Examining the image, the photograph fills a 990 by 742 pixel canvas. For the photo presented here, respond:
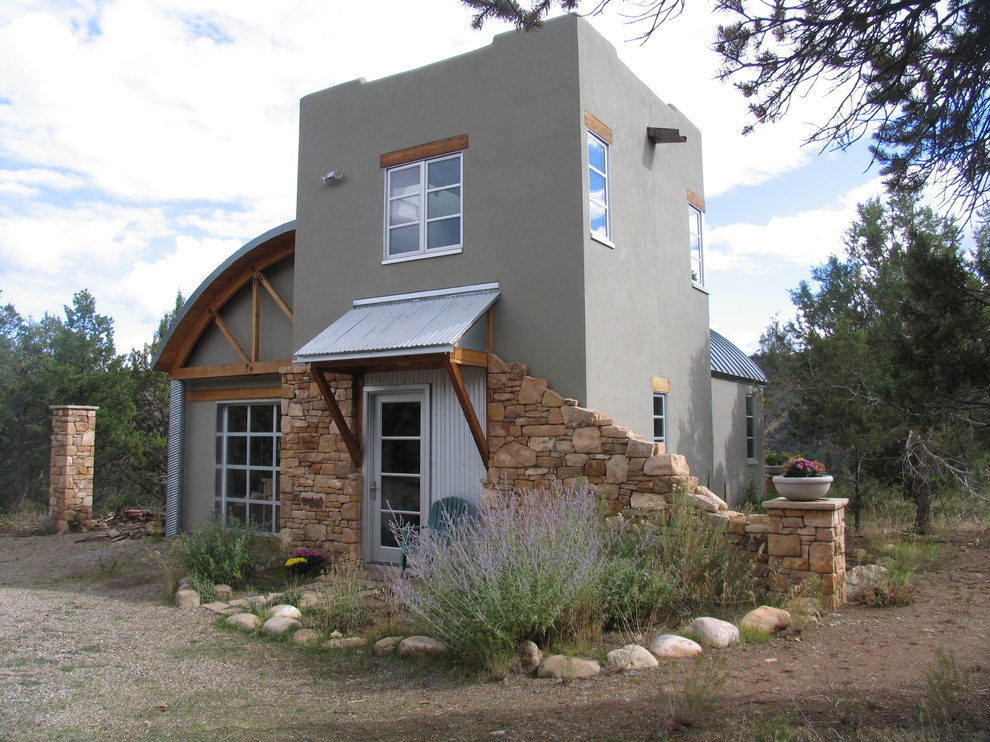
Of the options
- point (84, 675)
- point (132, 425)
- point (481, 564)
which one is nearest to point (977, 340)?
point (481, 564)

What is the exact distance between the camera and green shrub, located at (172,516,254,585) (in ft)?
29.3

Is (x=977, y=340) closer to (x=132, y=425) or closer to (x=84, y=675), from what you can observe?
(x=84, y=675)

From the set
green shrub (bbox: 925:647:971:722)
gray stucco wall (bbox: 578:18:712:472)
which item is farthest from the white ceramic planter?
green shrub (bbox: 925:647:971:722)

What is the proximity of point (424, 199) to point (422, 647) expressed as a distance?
5935mm

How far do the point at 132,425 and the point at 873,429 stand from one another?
15.2m

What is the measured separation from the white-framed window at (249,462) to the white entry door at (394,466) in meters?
2.63

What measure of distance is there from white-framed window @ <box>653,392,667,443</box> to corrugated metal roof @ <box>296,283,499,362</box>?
10.2 ft

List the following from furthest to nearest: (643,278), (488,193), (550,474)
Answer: (643,278) → (488,193) → (550,474)

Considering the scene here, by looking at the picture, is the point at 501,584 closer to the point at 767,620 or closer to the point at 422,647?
the point at 422,647

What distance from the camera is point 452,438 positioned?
949cm

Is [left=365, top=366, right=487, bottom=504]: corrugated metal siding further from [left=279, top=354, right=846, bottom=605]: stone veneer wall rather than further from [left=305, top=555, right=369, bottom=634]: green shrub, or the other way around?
[left=305, top=555, right=369, bottom=634]: green shrub

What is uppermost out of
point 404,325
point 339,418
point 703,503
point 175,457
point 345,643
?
point 404,325

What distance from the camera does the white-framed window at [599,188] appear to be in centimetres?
927

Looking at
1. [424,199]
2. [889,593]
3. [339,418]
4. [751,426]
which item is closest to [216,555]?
[339,418]
